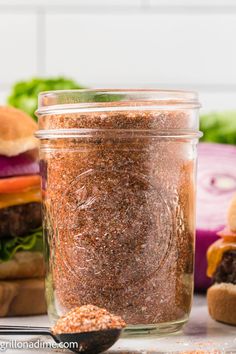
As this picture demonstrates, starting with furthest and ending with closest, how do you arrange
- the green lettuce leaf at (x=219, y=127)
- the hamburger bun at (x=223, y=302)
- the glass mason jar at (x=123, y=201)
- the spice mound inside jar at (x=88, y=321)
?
the green lettuce leaf at (x=219, y=127)
the hamburger bun at (x=223, y=302)
the glass mason jar at (x=123, y=201)
the spice mound inside jar at (x=88, y=321)

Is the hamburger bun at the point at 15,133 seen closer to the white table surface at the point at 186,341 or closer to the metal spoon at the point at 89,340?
the white table surface at the point at 186,341

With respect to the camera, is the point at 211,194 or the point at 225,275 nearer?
the point at 225,275

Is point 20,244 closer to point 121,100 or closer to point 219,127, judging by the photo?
point 121,100

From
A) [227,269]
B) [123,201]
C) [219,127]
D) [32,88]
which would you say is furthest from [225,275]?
[32,88]

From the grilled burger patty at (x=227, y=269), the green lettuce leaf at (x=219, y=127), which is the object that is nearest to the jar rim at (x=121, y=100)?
the grilled burger patty at (x=227, y=269)

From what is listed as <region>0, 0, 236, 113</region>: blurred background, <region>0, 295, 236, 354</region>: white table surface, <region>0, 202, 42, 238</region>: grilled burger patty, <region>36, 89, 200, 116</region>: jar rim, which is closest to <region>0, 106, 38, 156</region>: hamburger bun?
<region>0, 202, 42, 238</region>: grilled burger patty

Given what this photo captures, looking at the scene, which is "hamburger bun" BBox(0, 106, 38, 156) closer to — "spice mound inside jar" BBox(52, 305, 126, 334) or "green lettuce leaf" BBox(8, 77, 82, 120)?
"spice mound inside jar" BBox(52, 305, 126, 334)
